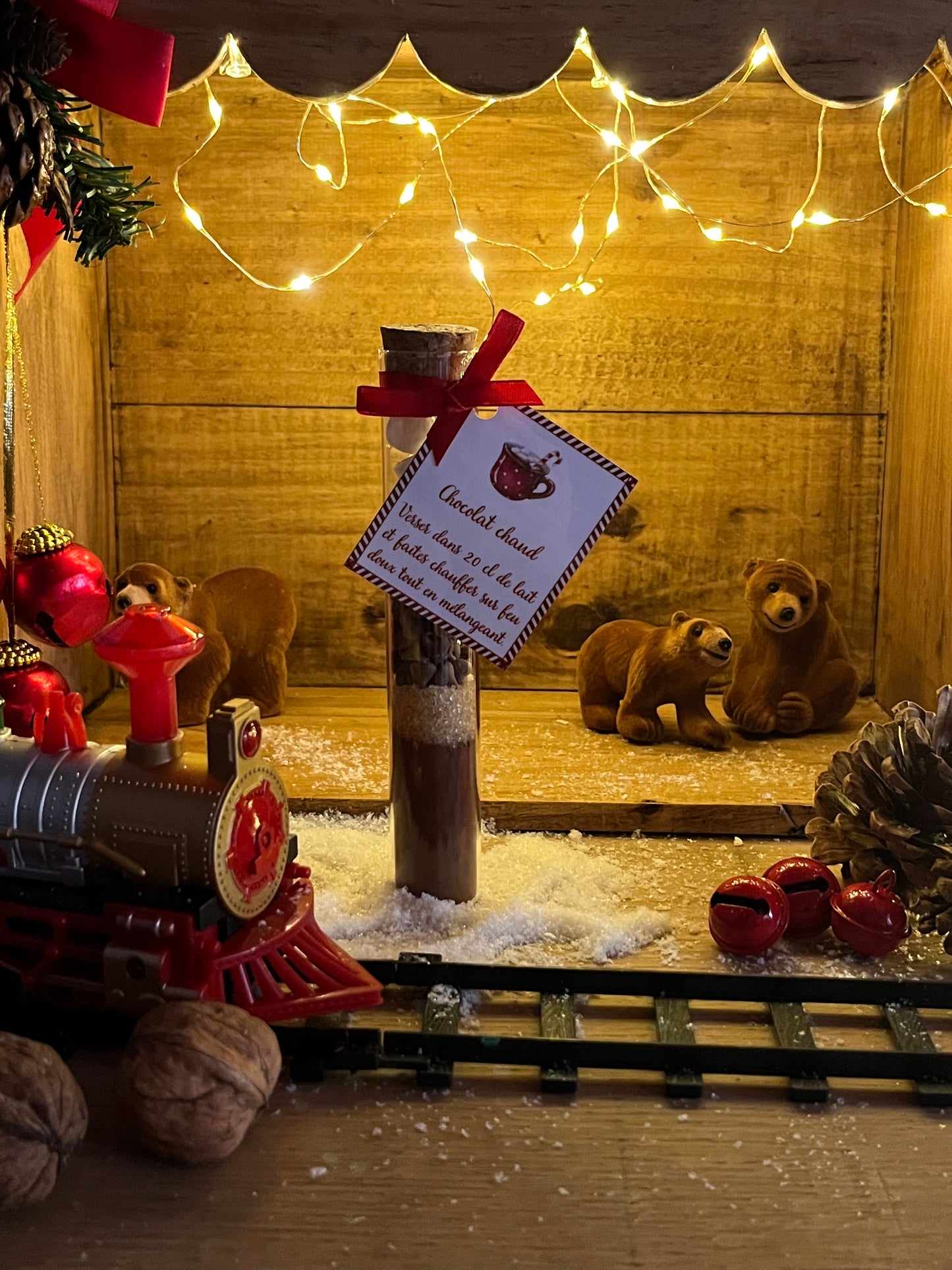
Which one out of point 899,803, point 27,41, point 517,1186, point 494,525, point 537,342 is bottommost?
point 517,1186

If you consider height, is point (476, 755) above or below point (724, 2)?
below

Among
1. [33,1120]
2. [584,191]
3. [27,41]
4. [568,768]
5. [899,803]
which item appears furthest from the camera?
[584,191]

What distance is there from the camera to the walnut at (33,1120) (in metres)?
0.75

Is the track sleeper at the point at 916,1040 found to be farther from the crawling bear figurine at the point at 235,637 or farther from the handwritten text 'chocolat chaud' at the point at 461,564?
the crawling bear figurine at the point at 235,637

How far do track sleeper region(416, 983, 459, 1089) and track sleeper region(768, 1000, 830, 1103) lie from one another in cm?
22

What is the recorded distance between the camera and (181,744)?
3.01ft

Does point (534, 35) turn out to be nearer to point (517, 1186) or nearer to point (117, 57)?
point (117, 57)

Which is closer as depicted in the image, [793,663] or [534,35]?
[534,35]

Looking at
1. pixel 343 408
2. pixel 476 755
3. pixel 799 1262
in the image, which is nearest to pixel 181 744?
pixel 476 755

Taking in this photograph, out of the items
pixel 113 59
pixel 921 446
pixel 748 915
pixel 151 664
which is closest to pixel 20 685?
pixel 151 664

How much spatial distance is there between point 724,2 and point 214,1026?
80 centimetres

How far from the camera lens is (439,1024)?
0.94 m

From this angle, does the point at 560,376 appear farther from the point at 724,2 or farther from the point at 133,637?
the point at 133,637

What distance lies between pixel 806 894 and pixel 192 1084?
20.0 inches
